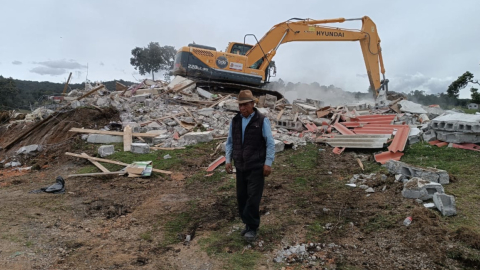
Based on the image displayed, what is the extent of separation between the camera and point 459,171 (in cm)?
533

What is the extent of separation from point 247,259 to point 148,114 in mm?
8610

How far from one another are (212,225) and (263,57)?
437 inches

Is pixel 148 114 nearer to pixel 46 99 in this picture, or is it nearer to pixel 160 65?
pixel 46 99

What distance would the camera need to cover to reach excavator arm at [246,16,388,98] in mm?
13383

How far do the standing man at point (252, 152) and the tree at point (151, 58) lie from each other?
123 ft

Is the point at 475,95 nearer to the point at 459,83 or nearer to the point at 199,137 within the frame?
the point at 459,83

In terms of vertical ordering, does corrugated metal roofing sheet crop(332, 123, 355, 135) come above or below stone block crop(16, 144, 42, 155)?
above

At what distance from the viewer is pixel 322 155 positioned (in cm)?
755

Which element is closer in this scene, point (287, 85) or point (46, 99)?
point (46, 99)

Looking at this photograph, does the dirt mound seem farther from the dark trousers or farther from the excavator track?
the dark trousers

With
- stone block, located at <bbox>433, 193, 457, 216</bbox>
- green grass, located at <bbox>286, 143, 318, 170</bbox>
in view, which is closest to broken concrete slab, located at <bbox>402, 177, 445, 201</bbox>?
stone block, located at <bbox>433, 193, 457, 216</bbox>

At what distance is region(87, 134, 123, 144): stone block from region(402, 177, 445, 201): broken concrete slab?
23.6ft

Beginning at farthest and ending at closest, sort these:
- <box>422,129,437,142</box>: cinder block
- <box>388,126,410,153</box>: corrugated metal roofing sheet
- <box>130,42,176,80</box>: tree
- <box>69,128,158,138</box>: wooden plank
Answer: <box>130,42,176,80</box>: tree → <box>69,128,158,138</box>: wooden plank → <box>422,129,437,142</box>: cinder block → <box>388,126,410,153</box>: corrugated metal roofing sheet

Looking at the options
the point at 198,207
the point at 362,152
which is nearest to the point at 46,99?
the point at 198,207
